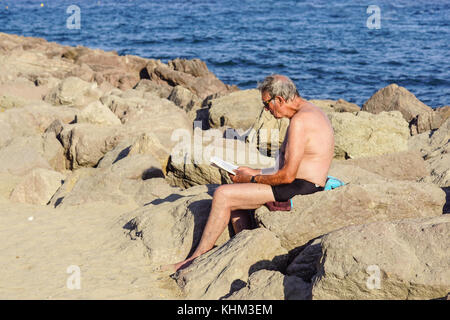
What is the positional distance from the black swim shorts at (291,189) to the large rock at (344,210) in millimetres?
96

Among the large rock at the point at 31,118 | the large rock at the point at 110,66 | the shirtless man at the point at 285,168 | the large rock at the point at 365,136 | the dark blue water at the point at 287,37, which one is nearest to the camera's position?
the shirtless man at the point at 285,168

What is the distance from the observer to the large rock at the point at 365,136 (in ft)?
29.2

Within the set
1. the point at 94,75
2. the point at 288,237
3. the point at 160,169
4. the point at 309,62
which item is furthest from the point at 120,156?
the point at 309,62

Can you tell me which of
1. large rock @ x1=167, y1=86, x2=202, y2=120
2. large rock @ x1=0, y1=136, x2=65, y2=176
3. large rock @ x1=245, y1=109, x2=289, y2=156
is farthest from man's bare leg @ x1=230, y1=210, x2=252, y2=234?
large rock @ x1=167, y1=86, x2=202, y2=120

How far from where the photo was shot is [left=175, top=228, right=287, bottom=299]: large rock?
4.70m

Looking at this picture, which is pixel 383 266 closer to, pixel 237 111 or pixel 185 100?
pixel 237 111

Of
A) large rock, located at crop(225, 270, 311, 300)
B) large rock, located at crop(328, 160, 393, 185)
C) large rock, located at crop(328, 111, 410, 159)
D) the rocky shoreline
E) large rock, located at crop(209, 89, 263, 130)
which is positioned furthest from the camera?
large rock, located at crop(209, 89, 263, 130)

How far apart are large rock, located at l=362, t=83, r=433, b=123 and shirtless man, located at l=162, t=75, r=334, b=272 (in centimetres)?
734

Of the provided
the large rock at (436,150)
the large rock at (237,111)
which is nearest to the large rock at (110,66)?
the large rock at (237,111)

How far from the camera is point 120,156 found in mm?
8516

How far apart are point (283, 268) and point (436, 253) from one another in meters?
1.39

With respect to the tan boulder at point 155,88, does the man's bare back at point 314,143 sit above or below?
above

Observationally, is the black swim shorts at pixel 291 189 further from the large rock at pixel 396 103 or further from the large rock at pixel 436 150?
the large rock at pixel 396 103

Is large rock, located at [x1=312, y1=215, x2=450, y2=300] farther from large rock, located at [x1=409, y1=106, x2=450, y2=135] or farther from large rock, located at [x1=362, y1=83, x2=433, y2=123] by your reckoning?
large rock, located at [x1=362, y1=83, x2=433, y2=123]
